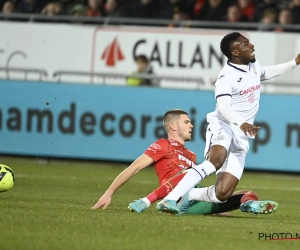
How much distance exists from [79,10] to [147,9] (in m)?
1.55

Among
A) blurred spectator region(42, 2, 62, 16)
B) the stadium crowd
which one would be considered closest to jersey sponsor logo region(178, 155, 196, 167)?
the stadium crowd

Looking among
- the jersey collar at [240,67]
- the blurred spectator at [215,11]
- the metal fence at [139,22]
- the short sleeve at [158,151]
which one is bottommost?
the short sleeve at [158,151]

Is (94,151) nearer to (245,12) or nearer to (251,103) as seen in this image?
(245,12)

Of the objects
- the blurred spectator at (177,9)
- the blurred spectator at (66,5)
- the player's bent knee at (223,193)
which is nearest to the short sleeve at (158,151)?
the player's bent knee at (223,193)

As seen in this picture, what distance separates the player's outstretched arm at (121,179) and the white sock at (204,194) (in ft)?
2.12

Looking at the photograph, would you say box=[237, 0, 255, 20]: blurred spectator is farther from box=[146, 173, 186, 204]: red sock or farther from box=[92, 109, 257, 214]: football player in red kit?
box=[146, 173, 186, 204]: red sock

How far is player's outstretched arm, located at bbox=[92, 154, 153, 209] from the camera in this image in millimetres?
9352

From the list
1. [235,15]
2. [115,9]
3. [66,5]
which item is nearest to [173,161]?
[235,15]

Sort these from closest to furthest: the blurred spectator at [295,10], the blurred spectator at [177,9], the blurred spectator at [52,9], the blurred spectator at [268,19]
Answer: the blurred spectator at [268,19]
the blurred spectator at [295,10]
the blurred spectator at [177,9]
the blurred spectator at [52,9]

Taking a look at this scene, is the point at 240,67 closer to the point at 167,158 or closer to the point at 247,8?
the point at 167,158

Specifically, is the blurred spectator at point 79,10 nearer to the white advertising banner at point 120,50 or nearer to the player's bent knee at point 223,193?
the white advertising banner at point 120,50

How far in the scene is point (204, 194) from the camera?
365 inches

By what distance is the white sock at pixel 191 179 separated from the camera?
883 centimetres

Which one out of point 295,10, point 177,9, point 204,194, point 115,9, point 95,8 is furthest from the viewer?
point 95,8
